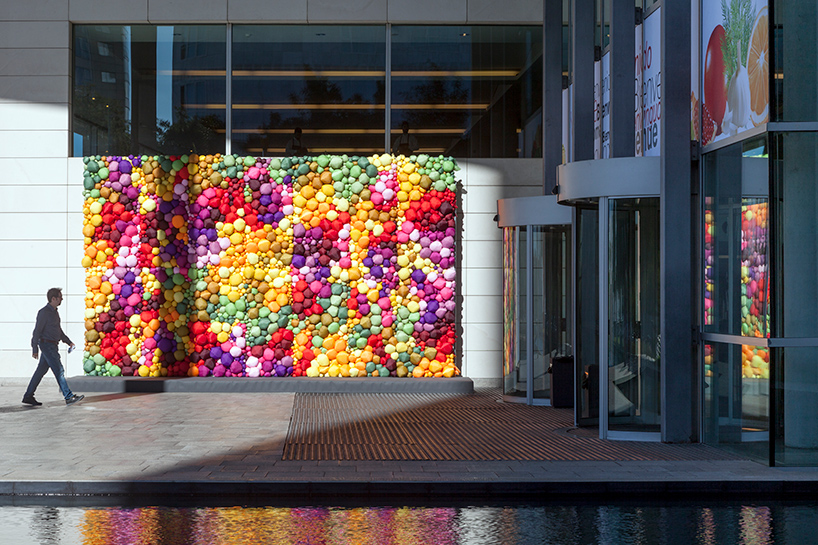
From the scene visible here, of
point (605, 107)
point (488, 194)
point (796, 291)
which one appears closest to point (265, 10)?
point (488, 194)

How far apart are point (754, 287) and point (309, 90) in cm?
1010

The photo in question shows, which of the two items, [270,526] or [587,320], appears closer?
[270,526]

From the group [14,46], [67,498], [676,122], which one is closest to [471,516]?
[67,498]

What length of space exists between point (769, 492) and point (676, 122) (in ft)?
14.3

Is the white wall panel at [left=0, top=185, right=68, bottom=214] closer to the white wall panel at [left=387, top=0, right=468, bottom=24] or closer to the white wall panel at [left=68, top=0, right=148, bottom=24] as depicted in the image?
the white wall panel at [left=68, top=0, right=148, bottom=24]

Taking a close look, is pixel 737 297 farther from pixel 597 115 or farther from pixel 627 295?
pixel 597 115

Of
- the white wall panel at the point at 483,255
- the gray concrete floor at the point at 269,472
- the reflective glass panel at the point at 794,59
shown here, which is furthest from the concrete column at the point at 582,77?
the gray concrete floor at the point at 269,472

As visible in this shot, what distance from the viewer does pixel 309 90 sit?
57.5 feet

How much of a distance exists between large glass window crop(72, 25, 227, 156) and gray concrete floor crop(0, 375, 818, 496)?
7265mm

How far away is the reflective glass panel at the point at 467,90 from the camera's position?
17562mm

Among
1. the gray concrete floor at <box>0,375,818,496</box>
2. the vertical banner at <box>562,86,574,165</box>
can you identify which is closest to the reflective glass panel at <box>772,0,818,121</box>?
the gray concrete floor at <box>0,375,818,496</box>

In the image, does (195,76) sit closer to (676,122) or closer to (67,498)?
(676,122)

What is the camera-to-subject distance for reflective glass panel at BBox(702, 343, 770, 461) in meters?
9.29

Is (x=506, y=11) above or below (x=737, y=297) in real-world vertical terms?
above
